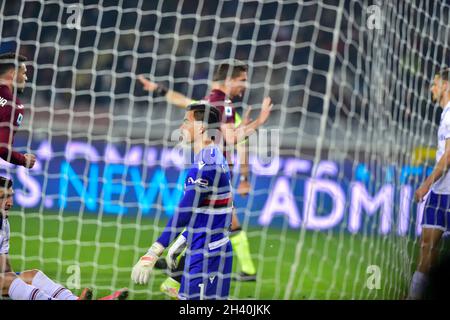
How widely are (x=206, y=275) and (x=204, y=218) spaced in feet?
0.91

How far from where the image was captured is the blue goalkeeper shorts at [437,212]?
5.04 meters

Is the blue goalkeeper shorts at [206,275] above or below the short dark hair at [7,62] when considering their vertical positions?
below

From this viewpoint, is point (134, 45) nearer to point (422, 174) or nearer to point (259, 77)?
point (259, 77)

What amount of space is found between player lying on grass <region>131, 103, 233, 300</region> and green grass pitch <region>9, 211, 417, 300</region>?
0.47 m

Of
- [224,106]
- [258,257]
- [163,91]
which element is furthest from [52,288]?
[258,257]

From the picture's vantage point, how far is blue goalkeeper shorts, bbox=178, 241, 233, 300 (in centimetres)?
395

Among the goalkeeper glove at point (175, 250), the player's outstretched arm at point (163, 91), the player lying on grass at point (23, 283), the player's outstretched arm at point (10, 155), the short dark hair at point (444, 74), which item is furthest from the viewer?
the player's outstretched arm at point (163, 91)

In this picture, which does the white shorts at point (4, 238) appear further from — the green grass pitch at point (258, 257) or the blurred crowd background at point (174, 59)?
the blurred crowd background at point (174, 59)

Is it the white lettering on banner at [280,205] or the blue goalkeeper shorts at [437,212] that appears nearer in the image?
the blue goalkeeper shorts at [437,212]

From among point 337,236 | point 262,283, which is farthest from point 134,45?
point 262,283

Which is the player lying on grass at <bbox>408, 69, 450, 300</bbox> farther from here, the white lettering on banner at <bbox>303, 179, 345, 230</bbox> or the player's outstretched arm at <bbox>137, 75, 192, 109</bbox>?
the white lettering on banner at <bbox>303, 179, 345, 230</bbox>

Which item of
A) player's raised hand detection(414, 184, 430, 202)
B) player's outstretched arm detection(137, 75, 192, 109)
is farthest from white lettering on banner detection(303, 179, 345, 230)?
player's raised hand detection(414, 184, 430, 202)

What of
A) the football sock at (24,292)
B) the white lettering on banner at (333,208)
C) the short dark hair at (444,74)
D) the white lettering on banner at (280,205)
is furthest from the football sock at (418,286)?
the white lettering on banner at (280,205)

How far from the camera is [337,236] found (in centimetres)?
779
